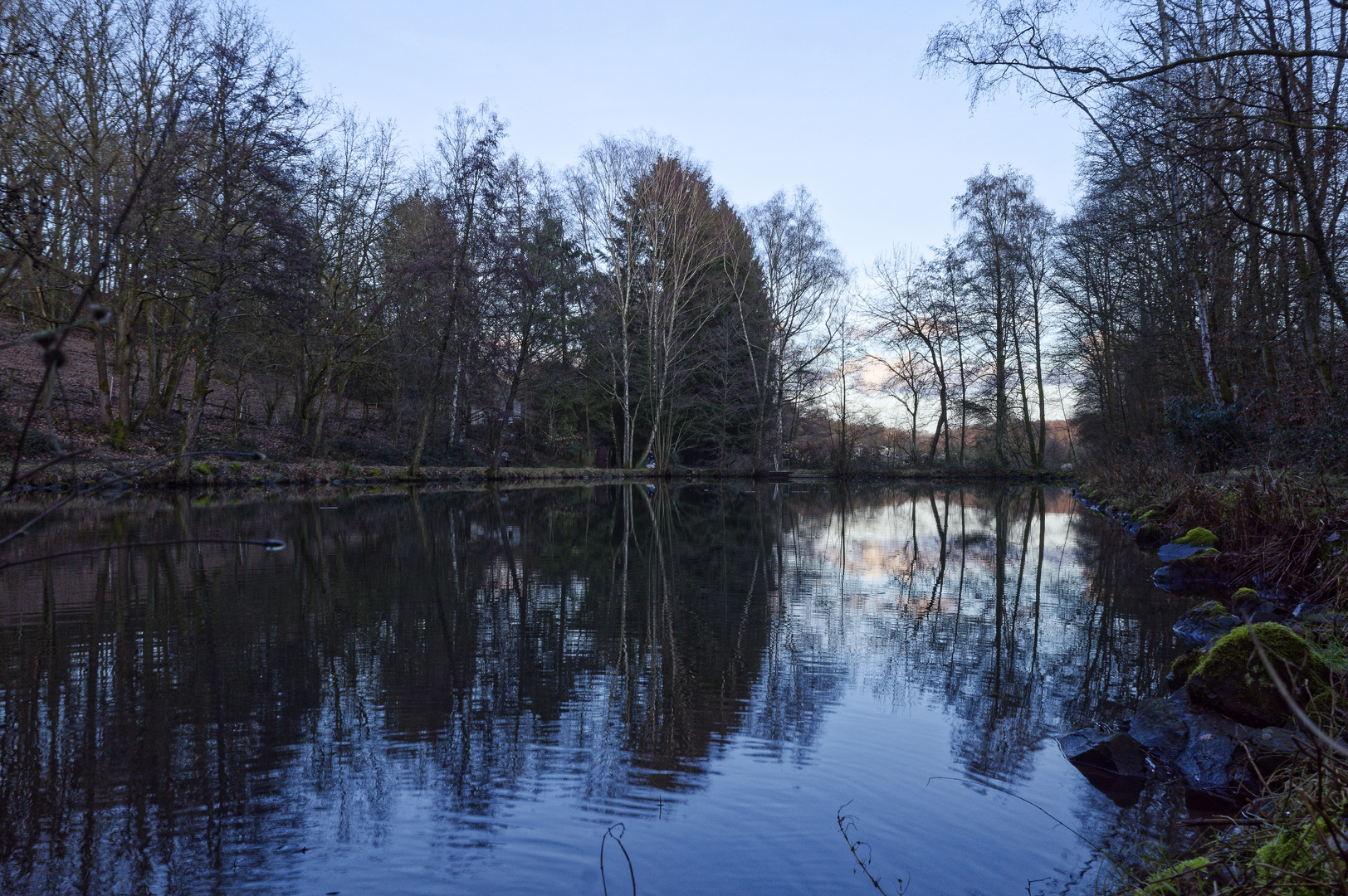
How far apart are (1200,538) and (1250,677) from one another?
6.21 metres

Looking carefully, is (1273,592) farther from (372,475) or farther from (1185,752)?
(372,475)

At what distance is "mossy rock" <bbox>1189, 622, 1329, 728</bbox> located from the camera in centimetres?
430

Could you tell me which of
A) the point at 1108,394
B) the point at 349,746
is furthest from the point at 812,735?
the point at 1108,394

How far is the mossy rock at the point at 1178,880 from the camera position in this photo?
7.92 feet

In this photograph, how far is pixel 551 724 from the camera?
4547mm

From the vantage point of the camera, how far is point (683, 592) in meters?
8.44

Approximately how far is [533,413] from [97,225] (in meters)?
22.4

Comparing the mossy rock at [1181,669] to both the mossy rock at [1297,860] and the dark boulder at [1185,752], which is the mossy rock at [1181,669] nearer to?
the dark boulder at [1185,752]

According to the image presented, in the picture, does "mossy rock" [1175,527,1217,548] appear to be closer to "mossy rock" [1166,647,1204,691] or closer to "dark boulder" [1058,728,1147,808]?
"mossy rock" [1166,647,1204,691]

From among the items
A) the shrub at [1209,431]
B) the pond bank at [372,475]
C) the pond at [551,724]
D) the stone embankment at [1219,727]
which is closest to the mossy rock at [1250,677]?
the stone embankment at [1219,727]

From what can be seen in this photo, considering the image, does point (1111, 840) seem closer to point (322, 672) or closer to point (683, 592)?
point (322, 672)

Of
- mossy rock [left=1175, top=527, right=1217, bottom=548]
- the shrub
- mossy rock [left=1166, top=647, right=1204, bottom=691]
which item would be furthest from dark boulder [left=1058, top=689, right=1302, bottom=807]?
the shrub

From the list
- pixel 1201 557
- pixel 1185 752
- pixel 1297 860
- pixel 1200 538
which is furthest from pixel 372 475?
pixel 1297 860

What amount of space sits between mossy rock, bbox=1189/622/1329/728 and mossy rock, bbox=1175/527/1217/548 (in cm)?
565
